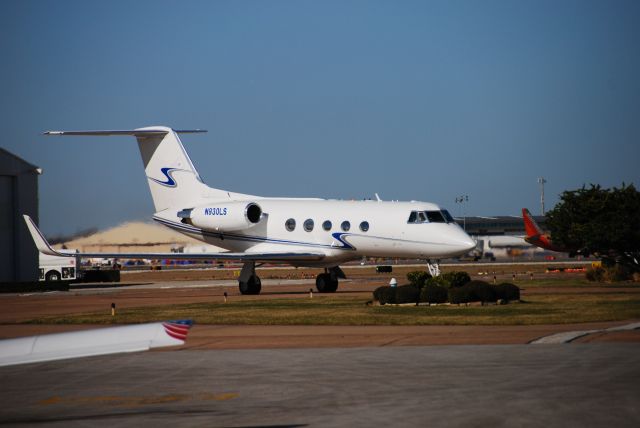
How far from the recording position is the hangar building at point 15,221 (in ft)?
183

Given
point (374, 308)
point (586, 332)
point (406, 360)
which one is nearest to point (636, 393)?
point (406, 360)

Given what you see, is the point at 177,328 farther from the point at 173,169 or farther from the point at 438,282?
the point at 173,169

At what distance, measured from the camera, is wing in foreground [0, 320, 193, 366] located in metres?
6.18

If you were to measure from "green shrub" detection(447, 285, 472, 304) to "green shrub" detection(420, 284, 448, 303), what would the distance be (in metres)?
0.32

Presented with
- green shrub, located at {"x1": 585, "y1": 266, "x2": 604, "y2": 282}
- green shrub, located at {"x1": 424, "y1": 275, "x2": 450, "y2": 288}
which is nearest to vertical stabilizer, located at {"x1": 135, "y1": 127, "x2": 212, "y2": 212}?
green shrub, located at {"x1": 424, "y1": 275, "x2": 450, "y2": 288}

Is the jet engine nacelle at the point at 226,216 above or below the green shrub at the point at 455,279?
above

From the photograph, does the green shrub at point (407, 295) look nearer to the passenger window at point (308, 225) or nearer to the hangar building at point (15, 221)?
the passenger window at point (308, 225)

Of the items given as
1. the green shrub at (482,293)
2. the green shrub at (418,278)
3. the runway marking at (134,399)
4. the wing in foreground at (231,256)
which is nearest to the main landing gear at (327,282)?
the wing in foreground at (231,256)

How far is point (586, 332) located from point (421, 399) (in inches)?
324

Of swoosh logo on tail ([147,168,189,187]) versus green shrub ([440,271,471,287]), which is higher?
swoosh logo on tail ([147,168,189,187])

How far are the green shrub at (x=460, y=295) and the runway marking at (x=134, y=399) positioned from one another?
1546 cm

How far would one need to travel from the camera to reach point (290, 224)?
38.6 m

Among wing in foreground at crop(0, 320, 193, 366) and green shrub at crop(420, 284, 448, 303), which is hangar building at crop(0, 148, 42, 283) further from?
Answer: wing in foreground at crop(0, 320, 193, 366)

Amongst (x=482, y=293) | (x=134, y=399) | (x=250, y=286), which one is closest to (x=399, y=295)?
(x=482, y=293)
